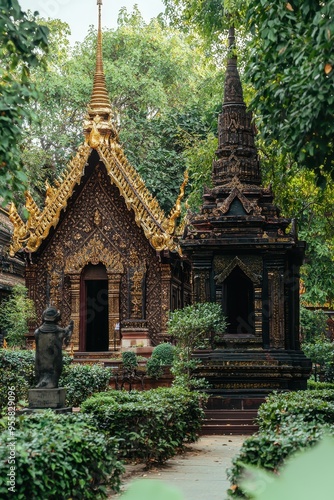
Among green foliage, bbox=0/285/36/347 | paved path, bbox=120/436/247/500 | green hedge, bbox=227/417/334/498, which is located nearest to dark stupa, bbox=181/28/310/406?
paved path, bbox=120/436/247/500

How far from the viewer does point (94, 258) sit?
70.7 feet

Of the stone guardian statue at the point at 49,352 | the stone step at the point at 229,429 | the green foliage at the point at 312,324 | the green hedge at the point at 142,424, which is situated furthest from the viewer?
the green foliage at the point at 312,324

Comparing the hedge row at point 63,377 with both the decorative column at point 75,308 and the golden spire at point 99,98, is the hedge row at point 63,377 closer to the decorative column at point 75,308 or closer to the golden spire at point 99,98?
the decorative column at point 75,308

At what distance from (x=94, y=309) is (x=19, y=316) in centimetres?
248

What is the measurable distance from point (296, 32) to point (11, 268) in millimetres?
22540

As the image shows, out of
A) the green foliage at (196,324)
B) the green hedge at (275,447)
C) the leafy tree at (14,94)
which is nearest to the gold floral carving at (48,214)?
the green foliage at (196,324)

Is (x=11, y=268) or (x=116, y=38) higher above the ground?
(x=116, y=38)

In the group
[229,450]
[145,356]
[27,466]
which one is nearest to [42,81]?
[145,356]

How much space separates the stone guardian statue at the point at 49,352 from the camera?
33.7 ft

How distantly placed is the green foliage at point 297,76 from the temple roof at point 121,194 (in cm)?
1203

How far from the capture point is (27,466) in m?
5.23

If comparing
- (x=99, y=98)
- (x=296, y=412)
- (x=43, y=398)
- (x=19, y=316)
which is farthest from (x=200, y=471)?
(x=99, y=98)

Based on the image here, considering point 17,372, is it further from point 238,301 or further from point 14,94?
point 14,94

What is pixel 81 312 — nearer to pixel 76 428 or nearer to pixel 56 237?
pixel 56 237
